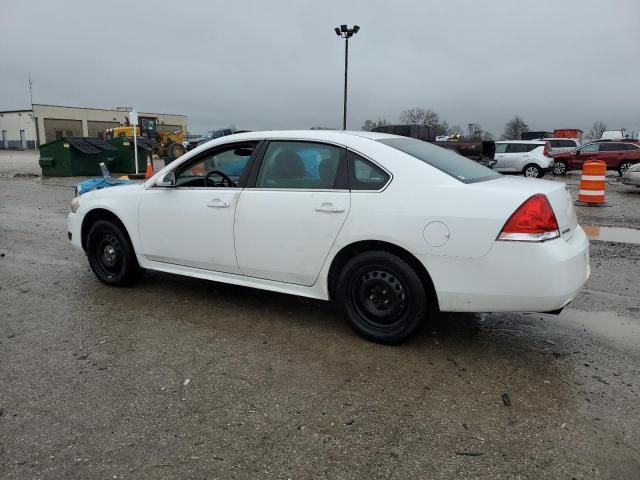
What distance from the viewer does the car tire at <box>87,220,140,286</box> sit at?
16.6 ft

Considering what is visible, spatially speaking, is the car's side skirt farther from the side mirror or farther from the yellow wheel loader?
the yellow wheel loader

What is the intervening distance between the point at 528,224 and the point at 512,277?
0.35m

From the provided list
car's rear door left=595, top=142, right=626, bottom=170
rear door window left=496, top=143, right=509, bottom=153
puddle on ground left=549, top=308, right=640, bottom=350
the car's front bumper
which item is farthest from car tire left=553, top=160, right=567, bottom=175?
the car's front bumper

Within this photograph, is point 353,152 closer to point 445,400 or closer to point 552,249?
point 552,249

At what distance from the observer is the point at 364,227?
366cm

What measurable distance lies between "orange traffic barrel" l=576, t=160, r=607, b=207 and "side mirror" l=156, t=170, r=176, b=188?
10.6 meters

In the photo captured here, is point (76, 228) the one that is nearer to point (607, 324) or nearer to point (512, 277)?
point (512, 277)

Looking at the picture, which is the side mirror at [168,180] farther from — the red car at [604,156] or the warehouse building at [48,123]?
the warehouse building at [48,123]

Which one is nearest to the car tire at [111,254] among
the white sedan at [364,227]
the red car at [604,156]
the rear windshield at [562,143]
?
the white sedan at [364,227]

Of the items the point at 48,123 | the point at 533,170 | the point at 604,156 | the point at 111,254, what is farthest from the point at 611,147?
the point at 48,123

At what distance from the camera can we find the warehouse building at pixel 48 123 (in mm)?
70625

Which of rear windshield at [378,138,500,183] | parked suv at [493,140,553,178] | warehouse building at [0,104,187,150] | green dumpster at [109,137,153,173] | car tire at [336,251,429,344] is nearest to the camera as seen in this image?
car tire at [336,251,429,344]

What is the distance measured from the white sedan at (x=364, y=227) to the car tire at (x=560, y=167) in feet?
71.4

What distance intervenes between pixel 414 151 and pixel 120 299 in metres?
3.08
